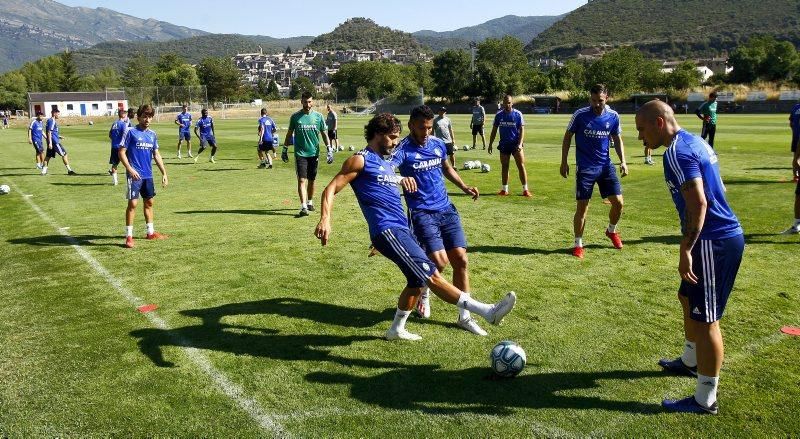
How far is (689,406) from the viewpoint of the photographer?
463cm

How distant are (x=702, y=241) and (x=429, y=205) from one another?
2809 millimetres

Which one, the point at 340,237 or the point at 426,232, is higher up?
the point at 426,232

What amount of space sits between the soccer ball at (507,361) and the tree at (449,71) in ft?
376

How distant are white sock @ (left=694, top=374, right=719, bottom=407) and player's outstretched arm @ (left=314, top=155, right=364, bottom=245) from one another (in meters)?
3.27

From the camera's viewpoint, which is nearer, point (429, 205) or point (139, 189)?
point (429, 205)

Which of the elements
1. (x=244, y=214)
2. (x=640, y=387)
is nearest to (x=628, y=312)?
(x=640, y=387)

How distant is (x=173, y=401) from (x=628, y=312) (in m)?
4.71

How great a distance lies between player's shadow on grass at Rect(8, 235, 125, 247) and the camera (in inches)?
423

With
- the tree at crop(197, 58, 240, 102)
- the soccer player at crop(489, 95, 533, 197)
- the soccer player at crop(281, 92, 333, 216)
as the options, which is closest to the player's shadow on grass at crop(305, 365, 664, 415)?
the soccer player at crop(281, 92, 333, 216)

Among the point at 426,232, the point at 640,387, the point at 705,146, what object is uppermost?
the point at 705,146

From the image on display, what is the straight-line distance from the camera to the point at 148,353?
5914 millimetres

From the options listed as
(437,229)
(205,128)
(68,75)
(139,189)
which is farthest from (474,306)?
(68,75)

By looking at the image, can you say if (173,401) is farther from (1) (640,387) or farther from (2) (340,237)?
(2) (340,237)

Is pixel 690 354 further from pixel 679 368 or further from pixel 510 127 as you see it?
pixel 510 127
